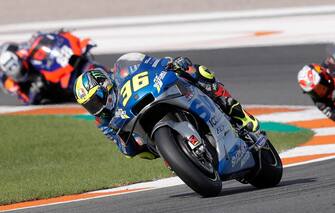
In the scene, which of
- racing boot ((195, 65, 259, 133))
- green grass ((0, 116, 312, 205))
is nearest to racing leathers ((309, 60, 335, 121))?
green grass ((0, 116, 312, 205))

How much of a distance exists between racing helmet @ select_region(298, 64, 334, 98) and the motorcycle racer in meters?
5.95

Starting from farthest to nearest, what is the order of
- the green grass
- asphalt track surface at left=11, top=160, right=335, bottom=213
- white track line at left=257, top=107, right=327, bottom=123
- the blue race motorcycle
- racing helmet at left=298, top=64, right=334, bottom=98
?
1. white track line at left=257, top=107, right=327, bottom=123
2. racing helmet at left=298, top=64, right=334, bottom=98
3. the green grass
4. the blue race motorcycle
5. asphalt track surface at left=11, top=160, right=335, bottom=213

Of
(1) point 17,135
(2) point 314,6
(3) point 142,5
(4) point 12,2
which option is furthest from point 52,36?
(4) point 12,2

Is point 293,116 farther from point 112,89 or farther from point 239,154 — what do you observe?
point 112,89

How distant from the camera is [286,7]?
91.2 ft

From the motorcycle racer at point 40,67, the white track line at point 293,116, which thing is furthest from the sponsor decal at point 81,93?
the motorcycle racer at point 40,67

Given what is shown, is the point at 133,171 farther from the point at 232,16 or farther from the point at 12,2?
the point at 12,2

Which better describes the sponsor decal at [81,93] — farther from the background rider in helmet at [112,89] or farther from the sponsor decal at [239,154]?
the sponsor decal at [239,154]

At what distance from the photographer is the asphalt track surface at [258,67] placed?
16.8 metres

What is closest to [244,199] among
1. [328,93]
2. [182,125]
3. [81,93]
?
[182,125]

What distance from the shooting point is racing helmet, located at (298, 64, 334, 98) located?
11820 mm

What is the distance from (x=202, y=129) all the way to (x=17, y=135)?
19.2ft

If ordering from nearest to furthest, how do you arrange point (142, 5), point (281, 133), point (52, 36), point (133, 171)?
1. point (133, 171)
2. point (281, 133)
3. point (52, 36)
4. point (142, 5)

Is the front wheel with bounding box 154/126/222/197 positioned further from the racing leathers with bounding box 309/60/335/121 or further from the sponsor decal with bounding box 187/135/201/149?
the racing leathers with bounding box 309/60/335/121
